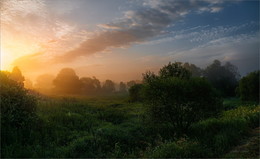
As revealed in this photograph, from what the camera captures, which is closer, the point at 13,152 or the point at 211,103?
the point at 13,152

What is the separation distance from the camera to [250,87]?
4738cm

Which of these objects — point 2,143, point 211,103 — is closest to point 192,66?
point 211,103

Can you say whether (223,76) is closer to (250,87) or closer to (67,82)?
(250,87)

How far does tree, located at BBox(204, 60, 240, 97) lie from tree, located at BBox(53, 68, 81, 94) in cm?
5521

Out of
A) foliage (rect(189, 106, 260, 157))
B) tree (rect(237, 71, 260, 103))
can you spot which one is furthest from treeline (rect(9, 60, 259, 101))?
foliage (rect(189, 106, 260, 157))

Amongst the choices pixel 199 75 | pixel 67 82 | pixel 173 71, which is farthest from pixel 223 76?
pixel 173 71

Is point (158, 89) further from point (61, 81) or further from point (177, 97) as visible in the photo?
point (61, 81)

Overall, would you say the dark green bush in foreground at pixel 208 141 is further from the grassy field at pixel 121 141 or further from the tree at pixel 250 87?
the tree at pixel 250 87

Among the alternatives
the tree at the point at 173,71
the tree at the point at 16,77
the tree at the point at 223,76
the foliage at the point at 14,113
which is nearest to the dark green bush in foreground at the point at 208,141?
the tree at the point at 173,71

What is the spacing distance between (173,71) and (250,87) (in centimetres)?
3620

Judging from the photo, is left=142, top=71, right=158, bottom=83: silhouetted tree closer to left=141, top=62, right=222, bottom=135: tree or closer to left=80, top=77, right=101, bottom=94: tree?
left=141, top=62, right=222, bottom=135: tree

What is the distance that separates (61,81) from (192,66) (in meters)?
64.7

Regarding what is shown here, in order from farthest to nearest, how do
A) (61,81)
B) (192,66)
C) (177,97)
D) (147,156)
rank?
(192,66)
(61,81)
(177,97)
(147,156)

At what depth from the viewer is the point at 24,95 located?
16.3 meters
